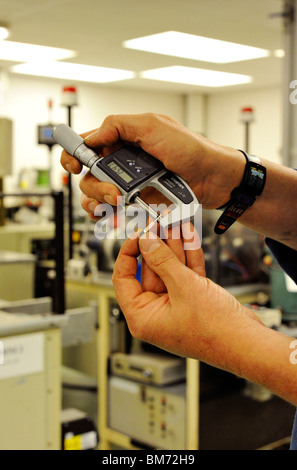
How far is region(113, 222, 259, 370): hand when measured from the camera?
0.63m

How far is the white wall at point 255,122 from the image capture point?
6687 millimetres

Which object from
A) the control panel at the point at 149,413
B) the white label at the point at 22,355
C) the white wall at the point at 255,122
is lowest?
the control panel at the point at 149,413

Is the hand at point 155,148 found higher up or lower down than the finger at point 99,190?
higher up

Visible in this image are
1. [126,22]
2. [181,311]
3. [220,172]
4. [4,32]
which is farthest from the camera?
[4,32]

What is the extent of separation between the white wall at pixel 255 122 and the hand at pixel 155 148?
5.67 meters

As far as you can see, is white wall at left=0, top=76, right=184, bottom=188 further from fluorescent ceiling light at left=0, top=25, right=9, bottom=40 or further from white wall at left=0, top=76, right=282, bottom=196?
fluorescent ceiling light at left=0, top=25, right=9, bottom=40

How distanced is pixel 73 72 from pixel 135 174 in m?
5.54

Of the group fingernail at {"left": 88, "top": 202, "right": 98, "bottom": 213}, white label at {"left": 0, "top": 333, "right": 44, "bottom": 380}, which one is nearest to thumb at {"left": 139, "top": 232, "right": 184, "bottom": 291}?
fingernail at {"left": 88, "top": 202, "right": 98, "bottom": 213}

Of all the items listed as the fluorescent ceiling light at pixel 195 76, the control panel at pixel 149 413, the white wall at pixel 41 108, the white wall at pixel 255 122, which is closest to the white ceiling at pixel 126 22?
A: the fluorescent ceiling light at pixel 195 76

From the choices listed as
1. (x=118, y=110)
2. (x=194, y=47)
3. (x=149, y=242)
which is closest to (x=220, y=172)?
(x=149, y=242)

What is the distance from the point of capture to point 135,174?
71 cm

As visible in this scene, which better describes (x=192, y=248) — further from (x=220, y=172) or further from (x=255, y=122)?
(x=255, y=122)

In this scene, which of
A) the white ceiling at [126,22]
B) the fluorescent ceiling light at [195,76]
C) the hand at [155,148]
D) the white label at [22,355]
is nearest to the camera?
the hand at [155,148]

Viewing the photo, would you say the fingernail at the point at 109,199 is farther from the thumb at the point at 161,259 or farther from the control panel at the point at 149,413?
the control panel at the point at 149,413
